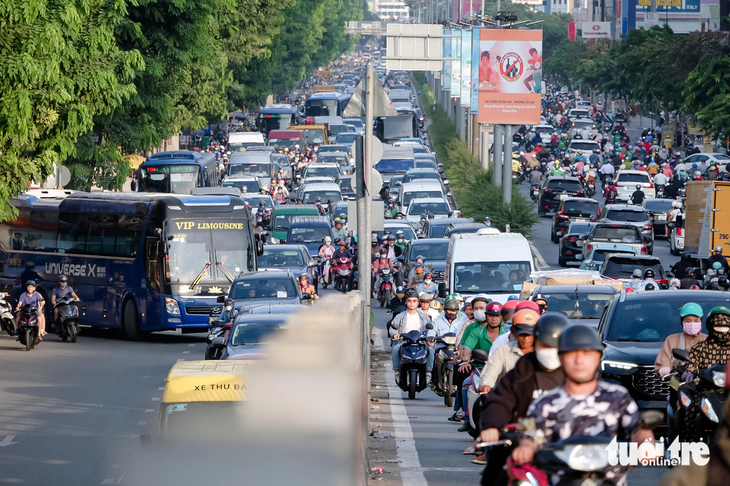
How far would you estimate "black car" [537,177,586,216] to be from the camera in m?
50.0

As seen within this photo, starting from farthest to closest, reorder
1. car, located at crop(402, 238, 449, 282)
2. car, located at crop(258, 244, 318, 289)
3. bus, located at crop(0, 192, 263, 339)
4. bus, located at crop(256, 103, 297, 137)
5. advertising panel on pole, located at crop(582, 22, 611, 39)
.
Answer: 1. advertising panel on pole, located at crop(582, 22, 611, 39)
2. bus, located at crop(256, 103, 297, 137)
3. car, located at crop(258, 244, 318, 289)
4. car, located at crop(402, 238, 449, 282)
5. bus, located at crop(0, 192, 263, 339)

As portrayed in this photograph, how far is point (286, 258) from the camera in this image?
106ft

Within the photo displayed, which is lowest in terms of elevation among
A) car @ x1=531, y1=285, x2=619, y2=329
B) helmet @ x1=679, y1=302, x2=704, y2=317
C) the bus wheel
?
the bus wheel

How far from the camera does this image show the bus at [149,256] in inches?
1043

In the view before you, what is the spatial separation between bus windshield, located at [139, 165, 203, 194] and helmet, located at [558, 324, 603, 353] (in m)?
41.9

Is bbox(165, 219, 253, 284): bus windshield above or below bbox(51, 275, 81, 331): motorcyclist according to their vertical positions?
above

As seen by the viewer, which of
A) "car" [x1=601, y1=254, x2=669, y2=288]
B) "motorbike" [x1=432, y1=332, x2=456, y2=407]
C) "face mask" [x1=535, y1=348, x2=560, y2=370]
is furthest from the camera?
"car" [x1=601, y1=254, x2=669, y2=288]

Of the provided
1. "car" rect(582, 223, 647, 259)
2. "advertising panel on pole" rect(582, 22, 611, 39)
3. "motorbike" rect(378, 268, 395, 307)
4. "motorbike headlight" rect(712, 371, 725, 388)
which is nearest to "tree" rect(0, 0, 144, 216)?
"motorbike" rect(378, 268, 395, 307)

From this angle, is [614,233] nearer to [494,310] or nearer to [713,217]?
[713,217]

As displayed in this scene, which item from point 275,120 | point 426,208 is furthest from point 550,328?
point 275,120

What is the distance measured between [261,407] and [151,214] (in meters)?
21.3

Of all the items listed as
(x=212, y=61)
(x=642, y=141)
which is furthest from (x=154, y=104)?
(x=642, y=141)

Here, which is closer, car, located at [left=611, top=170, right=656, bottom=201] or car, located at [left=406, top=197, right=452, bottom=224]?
car, located at [left=406, top=197, right=452, bottom=224]

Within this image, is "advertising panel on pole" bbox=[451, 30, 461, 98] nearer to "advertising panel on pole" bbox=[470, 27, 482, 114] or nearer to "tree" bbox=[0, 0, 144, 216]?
"advertising panel on pole" bbox=[470, 27, 482, 114]
